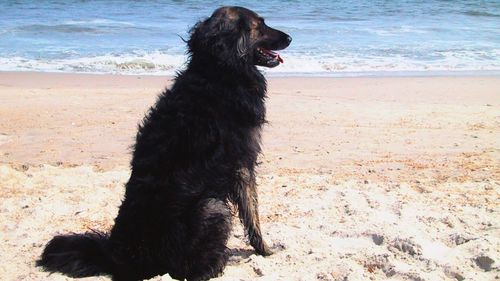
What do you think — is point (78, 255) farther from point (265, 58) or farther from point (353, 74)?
point (353, 74)

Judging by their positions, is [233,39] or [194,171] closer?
[194,171]

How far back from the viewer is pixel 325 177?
5887 millimetres

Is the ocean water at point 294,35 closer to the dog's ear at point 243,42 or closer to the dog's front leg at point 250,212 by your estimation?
the dog's ear at point 243,42

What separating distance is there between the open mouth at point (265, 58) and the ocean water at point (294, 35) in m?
5.04

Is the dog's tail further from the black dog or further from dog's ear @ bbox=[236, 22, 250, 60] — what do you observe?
Result: dog's ear @ bbox=[236, 22, 250, 60]

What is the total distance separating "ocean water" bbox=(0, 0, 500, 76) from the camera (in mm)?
13688

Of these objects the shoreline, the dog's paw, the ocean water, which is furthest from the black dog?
the shoreline

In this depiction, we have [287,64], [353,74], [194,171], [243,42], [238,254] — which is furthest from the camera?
[287,64]

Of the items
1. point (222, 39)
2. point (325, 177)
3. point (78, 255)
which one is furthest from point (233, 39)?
point (325, 177)

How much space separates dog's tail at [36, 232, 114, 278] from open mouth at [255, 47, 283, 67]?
156 cm

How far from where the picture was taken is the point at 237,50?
3.92 m

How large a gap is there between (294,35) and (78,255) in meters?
14.9

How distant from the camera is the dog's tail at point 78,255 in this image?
148 inches

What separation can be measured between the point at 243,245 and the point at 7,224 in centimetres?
187
